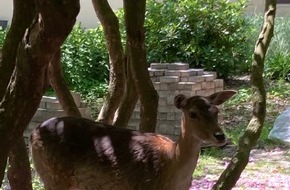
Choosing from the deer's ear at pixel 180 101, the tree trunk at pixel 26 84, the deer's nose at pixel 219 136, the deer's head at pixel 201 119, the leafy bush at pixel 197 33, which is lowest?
the deer's nose at pixel 219 136

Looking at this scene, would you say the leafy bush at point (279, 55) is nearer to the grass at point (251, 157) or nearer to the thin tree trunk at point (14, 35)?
the grass at point (251, 157)

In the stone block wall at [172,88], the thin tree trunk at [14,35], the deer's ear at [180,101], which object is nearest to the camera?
the thin tree trunk at [14,35]

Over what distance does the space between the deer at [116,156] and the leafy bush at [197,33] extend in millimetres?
6861

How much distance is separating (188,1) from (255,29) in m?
1.51

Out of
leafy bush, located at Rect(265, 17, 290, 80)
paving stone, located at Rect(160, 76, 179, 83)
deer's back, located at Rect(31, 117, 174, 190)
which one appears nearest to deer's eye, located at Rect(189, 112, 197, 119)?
deer's back, located at Rect(31, 117, 174, 190)

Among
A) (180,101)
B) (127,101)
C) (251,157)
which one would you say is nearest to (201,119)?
(180,101)

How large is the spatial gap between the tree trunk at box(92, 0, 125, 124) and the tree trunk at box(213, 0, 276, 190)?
3.49ft

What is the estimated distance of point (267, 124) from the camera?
8.99 meters

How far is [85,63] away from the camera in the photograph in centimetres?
1071

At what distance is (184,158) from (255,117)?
765 millimetres

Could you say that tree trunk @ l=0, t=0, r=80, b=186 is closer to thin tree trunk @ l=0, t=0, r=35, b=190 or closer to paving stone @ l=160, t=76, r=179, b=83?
thin tree trunk @ l=0, t=0, r=35, b=190

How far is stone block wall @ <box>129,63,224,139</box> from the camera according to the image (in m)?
7.81

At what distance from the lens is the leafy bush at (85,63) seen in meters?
10.3

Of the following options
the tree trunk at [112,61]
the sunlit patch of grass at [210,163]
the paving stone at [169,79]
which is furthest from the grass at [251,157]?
the tree trunk at [112,61]
